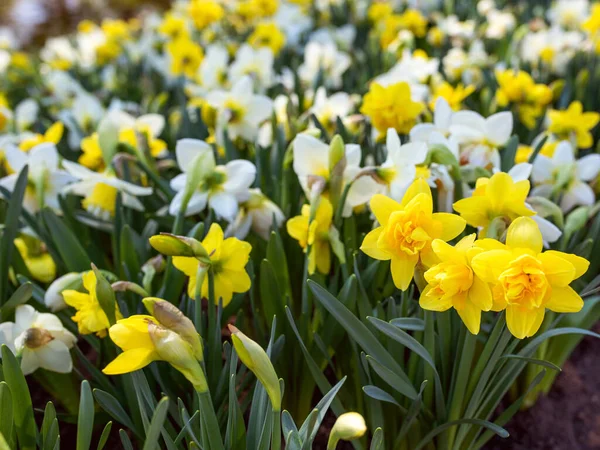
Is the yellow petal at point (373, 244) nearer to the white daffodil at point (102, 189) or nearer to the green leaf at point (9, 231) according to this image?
the white daffodil at point (102, 189)

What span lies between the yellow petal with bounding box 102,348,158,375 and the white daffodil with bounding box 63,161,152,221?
609 mm

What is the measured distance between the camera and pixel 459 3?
11.6ft

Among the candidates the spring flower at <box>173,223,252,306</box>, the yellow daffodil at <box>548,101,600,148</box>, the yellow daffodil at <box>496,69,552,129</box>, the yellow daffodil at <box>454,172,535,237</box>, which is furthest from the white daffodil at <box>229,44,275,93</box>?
the yellow daffodil at <box>454,172,535,237</box>

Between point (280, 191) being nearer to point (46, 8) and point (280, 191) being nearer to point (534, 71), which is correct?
point (534, 71)

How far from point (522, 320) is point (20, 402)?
79cm

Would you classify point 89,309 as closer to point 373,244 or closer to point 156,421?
point 156,421

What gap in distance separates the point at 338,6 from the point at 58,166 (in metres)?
2.29

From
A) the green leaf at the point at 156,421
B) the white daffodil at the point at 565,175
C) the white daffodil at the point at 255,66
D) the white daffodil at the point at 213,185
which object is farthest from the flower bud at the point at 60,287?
the white daffodil at the point at 255,66

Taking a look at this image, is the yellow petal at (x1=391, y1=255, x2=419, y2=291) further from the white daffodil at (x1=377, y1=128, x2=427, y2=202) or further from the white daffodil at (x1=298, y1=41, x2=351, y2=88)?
the white daffodil at (x1=298, y1=41, x2=351, y2=88)

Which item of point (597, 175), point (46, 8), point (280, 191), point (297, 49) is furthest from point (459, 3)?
point (46, 8)

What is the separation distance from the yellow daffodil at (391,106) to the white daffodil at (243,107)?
0.39 meters

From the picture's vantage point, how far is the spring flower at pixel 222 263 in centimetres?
107

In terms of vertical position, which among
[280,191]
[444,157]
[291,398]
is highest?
[444,157]

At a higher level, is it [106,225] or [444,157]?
[444,157]
